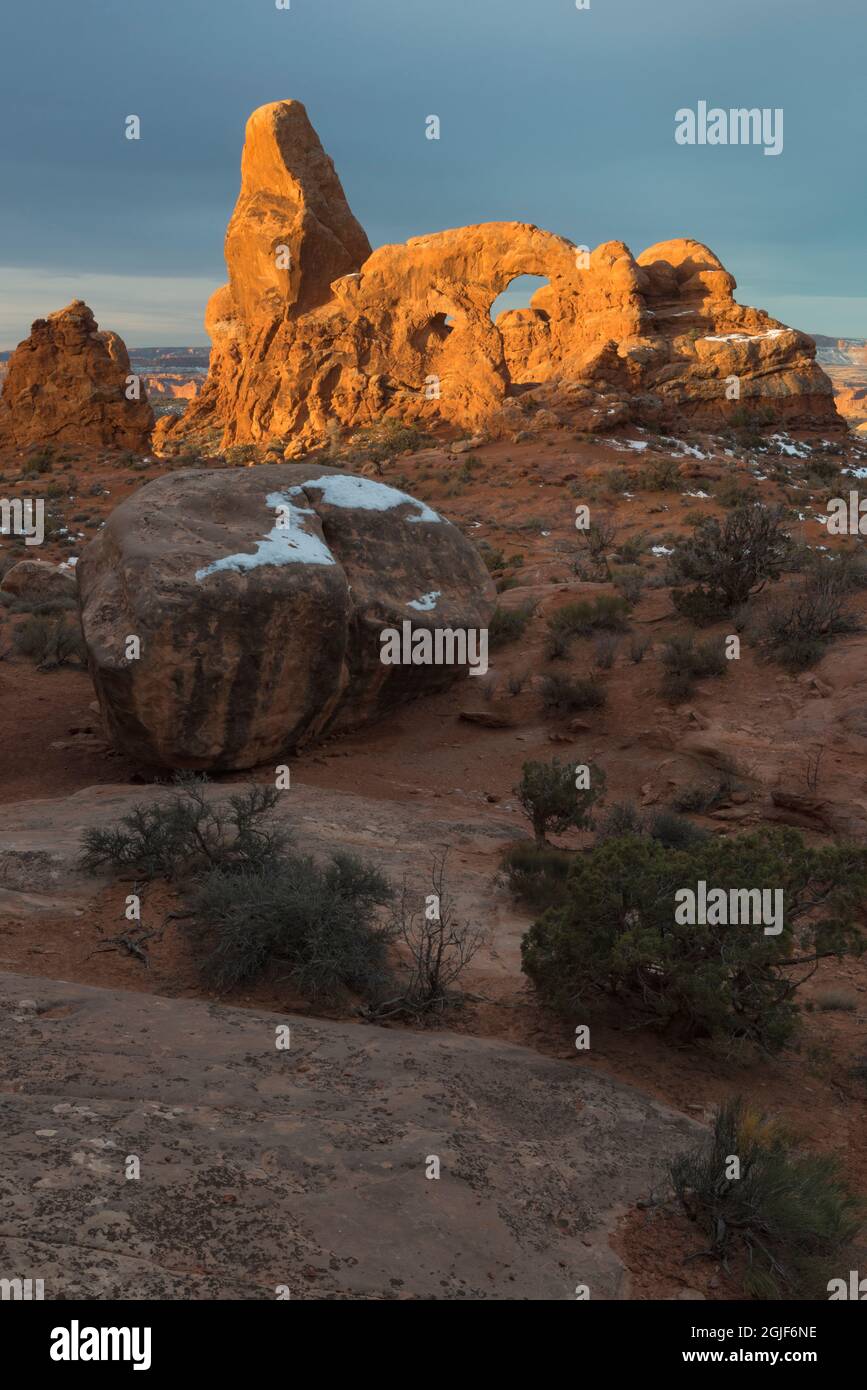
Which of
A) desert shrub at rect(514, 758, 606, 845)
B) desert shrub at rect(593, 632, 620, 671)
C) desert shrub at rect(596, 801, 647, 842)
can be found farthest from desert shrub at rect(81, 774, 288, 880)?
desert shrub at rect(593, 632, 620, 671)

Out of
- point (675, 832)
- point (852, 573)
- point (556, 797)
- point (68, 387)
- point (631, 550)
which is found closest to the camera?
point (675, 832)

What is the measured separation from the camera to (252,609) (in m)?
8.77

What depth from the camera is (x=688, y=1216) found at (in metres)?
3.62

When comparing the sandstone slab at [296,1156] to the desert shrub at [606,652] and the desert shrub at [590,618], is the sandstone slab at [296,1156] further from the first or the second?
the desert shrub at [590,618]

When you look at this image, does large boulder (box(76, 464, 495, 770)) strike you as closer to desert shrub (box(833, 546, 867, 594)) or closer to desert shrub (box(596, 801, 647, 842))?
desert shrub (box(596, 801, 647, 842))

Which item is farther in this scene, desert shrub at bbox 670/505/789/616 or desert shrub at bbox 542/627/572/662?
desert shrub at bbox 670/505/789/616

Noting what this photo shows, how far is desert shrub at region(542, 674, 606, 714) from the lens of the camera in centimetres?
1073

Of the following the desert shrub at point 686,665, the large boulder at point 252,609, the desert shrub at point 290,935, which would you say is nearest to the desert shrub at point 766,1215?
the desert shrub at point 290,935

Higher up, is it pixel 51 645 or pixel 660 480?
pixel 660 480

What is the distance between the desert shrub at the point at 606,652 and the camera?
11359 mm

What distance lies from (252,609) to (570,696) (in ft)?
12.0

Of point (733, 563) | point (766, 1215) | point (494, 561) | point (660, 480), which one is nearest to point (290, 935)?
point (766, 1215)

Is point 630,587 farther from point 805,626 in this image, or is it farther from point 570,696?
point 570,696

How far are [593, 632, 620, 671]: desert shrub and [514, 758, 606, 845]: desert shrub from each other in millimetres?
3339
